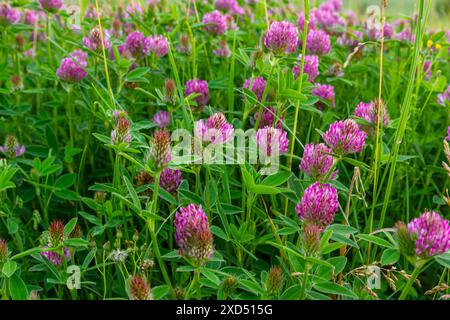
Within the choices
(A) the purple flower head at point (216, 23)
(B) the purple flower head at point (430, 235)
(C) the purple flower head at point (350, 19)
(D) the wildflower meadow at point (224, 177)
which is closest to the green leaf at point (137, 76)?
(D) the wildflower meadow at point (224, 177)

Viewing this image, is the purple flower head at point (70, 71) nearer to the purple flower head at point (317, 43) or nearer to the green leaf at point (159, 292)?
the purple flower head at point (317, 43)

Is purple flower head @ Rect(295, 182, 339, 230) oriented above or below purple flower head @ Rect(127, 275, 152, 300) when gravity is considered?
above

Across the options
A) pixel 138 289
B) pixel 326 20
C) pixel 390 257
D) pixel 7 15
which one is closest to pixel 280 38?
pixel 390 257

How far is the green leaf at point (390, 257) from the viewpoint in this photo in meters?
1.26

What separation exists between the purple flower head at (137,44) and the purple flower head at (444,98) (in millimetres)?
1039

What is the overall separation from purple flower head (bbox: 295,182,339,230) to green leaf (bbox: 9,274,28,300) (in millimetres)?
635

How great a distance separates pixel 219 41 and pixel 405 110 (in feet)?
3.80

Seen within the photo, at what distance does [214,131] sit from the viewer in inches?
57.5

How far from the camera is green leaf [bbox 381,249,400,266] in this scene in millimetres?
1258

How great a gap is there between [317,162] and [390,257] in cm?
33

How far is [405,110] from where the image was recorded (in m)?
1.58

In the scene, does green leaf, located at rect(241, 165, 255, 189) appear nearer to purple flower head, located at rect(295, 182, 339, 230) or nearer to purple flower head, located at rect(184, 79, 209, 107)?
purple flower head, located at rect(295, 182, 339, 230)

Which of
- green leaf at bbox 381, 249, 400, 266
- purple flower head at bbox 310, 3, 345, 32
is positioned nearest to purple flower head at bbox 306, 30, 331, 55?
purple flower head at bbox 310, 3, 345, 32
